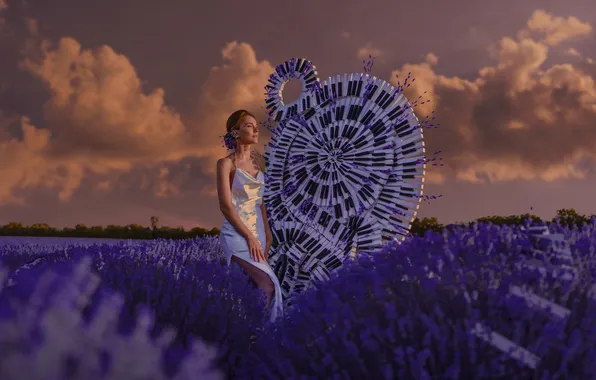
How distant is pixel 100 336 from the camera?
155 cm

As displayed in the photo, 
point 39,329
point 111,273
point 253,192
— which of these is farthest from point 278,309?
point 39,329

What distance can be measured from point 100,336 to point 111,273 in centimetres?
326

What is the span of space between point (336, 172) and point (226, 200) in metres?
1.48

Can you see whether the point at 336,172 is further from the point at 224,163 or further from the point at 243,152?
the point at 224,163

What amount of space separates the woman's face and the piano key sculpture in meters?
0.93

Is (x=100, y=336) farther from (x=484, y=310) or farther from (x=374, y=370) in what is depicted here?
(x=484, y=310)

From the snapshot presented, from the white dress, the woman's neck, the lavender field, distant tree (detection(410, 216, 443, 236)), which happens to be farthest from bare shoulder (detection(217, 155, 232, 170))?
distant tree (detection(410, 216, 443, 236))

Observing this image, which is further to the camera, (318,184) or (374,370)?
(318,184)

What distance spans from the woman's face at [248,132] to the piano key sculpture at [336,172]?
930 mm

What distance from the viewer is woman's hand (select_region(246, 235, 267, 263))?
16.5 feet

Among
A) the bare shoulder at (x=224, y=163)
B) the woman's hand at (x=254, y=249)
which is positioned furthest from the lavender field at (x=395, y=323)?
the bare shoulder at (x=224, y=163)

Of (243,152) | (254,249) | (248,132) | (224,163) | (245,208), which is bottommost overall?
(254,249)

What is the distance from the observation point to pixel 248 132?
18.0 ft

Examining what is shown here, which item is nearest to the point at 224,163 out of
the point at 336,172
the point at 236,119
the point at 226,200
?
Answer: the point at 226,200
